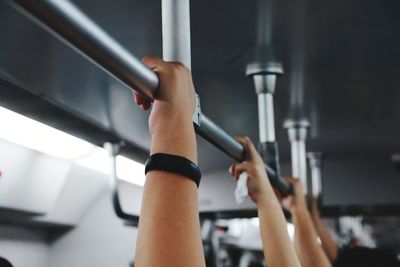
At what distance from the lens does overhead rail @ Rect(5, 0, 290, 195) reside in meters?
0.62

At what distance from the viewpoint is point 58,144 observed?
301cm

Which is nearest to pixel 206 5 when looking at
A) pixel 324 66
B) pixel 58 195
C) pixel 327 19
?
pixel 327 19

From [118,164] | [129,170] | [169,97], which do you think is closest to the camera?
[169,97]

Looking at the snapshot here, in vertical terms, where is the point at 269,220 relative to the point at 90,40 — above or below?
below

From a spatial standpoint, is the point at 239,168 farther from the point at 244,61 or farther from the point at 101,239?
the point at 101,239

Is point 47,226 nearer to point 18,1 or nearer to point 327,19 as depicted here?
point 327,19

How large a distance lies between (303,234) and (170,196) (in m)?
1.44

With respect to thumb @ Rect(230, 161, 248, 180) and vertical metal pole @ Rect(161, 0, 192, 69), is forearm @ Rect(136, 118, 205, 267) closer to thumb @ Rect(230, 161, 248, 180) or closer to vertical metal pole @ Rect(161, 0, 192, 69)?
vertical metal pole @ Rect(161, 0, 192, 69)

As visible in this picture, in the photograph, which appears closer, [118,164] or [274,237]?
[274,237]

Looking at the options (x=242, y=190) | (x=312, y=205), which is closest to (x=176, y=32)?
(x=242, y=190)

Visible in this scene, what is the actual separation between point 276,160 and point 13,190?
1.58 meters

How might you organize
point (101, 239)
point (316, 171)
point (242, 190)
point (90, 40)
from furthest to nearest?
point (101, 239) → point (316, 171) → point (242, 190) → point (90, 40)

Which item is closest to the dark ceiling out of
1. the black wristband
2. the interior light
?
the interior light

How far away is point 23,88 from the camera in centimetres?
224
